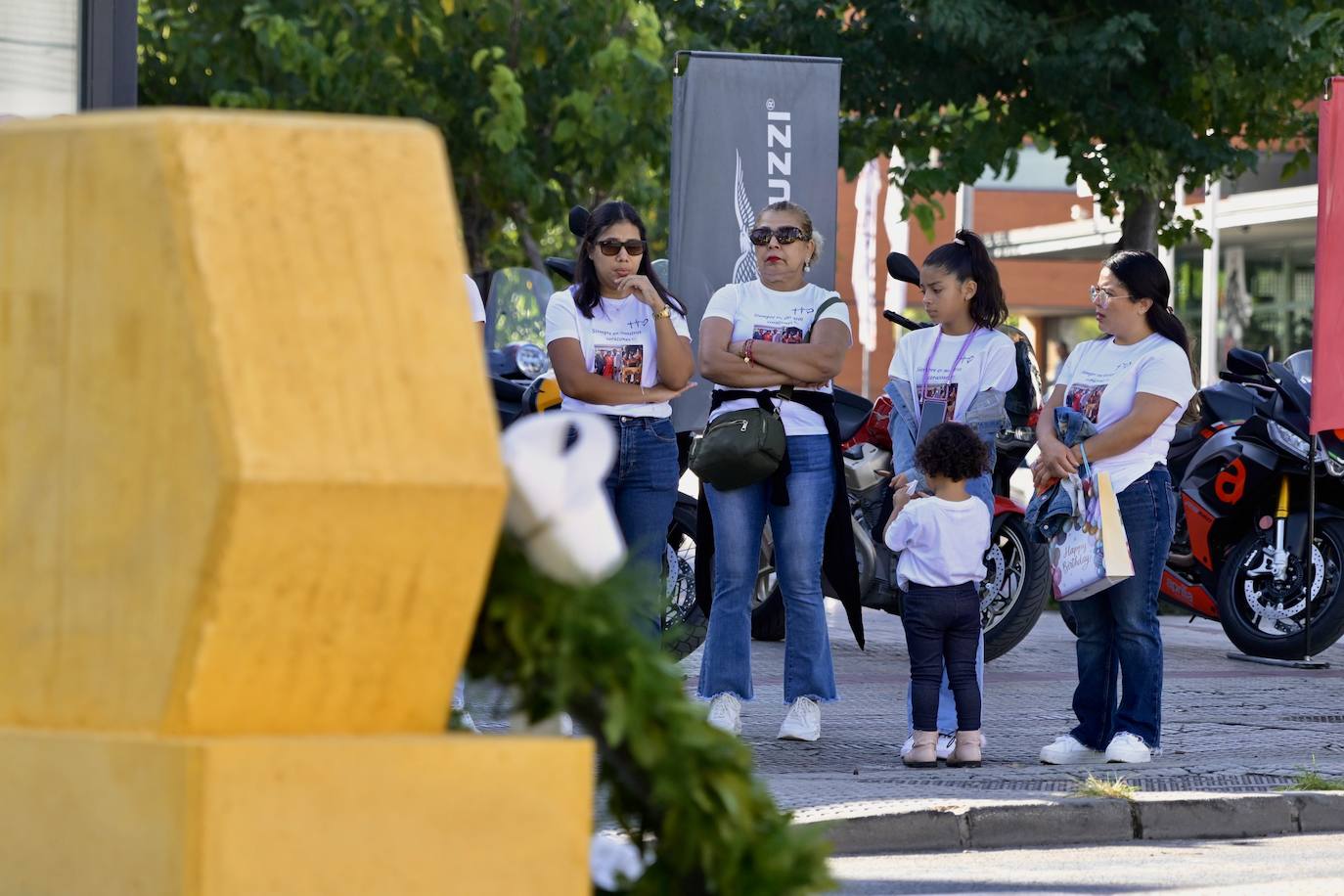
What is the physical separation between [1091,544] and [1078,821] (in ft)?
3.81

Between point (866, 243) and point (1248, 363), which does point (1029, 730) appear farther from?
point (866, 243)

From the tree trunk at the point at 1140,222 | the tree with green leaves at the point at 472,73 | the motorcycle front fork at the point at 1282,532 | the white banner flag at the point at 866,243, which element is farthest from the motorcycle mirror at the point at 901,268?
the white banner flag at the point at 866,243

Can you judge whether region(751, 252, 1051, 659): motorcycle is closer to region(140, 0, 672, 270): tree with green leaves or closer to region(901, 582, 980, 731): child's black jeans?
region(901, 582, 980, 731): child's black jeans

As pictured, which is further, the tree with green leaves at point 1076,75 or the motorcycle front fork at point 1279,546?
the tree with green leaves at point 1076,75

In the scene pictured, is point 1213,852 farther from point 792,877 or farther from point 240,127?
point 240,127

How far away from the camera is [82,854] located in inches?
101

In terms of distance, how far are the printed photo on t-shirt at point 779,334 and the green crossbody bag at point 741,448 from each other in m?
0.20

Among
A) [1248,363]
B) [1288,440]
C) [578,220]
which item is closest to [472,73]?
[1248,363]

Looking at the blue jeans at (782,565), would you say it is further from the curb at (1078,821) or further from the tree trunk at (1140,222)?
the tree trunk at (1140,222)

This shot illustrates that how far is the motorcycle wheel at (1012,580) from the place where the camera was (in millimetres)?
10219

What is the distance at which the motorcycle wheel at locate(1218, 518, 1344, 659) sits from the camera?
35.8 ft

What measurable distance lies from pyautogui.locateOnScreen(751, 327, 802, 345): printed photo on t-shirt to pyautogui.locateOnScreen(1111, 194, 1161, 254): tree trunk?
7.89 m

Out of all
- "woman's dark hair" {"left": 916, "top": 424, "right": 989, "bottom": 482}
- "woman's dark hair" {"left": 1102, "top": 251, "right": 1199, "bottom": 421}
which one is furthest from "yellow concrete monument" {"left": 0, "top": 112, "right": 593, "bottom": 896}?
"woman's dark hair" {"left": 1102, "top": 251, "right": 1199, "bottom": 421}

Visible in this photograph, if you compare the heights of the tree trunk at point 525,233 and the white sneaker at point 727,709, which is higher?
the tree trunk at point 525,233
